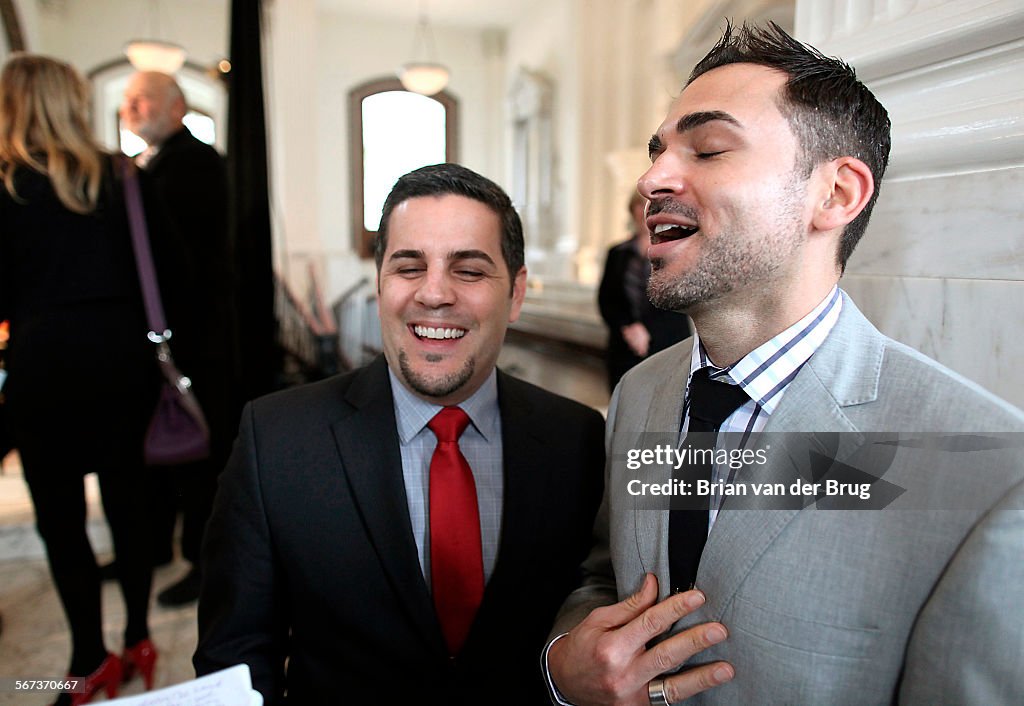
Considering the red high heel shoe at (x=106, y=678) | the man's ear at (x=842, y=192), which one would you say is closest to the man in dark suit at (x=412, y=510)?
the man's ear at (x=842, y=192)

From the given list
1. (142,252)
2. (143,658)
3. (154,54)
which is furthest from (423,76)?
(143,658)

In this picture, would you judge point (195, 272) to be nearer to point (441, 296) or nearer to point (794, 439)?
point (441, 296)

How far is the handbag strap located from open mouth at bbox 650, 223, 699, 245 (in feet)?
5.76

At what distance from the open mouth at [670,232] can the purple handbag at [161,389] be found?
1.76 m

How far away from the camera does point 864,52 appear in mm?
1521

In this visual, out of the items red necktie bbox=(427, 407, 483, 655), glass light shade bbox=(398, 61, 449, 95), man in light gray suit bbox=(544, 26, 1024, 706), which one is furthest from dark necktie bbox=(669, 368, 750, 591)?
glass light shade bbox=(398, 61, 449, 95)

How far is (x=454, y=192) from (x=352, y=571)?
0.78 m

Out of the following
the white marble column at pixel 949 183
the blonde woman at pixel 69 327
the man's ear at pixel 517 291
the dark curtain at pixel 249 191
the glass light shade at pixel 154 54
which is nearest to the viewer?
the white marble column at pixel 949 183

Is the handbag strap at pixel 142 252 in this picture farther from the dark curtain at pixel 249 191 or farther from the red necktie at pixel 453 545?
the red necktie at pixel 453 545

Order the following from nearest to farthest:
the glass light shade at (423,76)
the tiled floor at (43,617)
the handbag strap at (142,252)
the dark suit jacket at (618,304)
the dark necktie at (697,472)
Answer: the dark necktie at (697,472)
the handbag strap at (142,252)
the tiled floor at (43,617)
the dark suit jacket at (618,304)
the glass light shade at (423,76)

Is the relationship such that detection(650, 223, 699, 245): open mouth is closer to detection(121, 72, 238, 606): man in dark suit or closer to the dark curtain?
detection(121, 72, 238, 606): man in dark suit

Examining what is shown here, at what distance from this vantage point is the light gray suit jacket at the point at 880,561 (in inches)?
31.5

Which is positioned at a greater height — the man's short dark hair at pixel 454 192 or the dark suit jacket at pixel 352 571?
the man's short dark hair at pixel 454 192

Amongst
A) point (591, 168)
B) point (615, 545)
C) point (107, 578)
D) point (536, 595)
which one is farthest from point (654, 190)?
point (591, 168)
